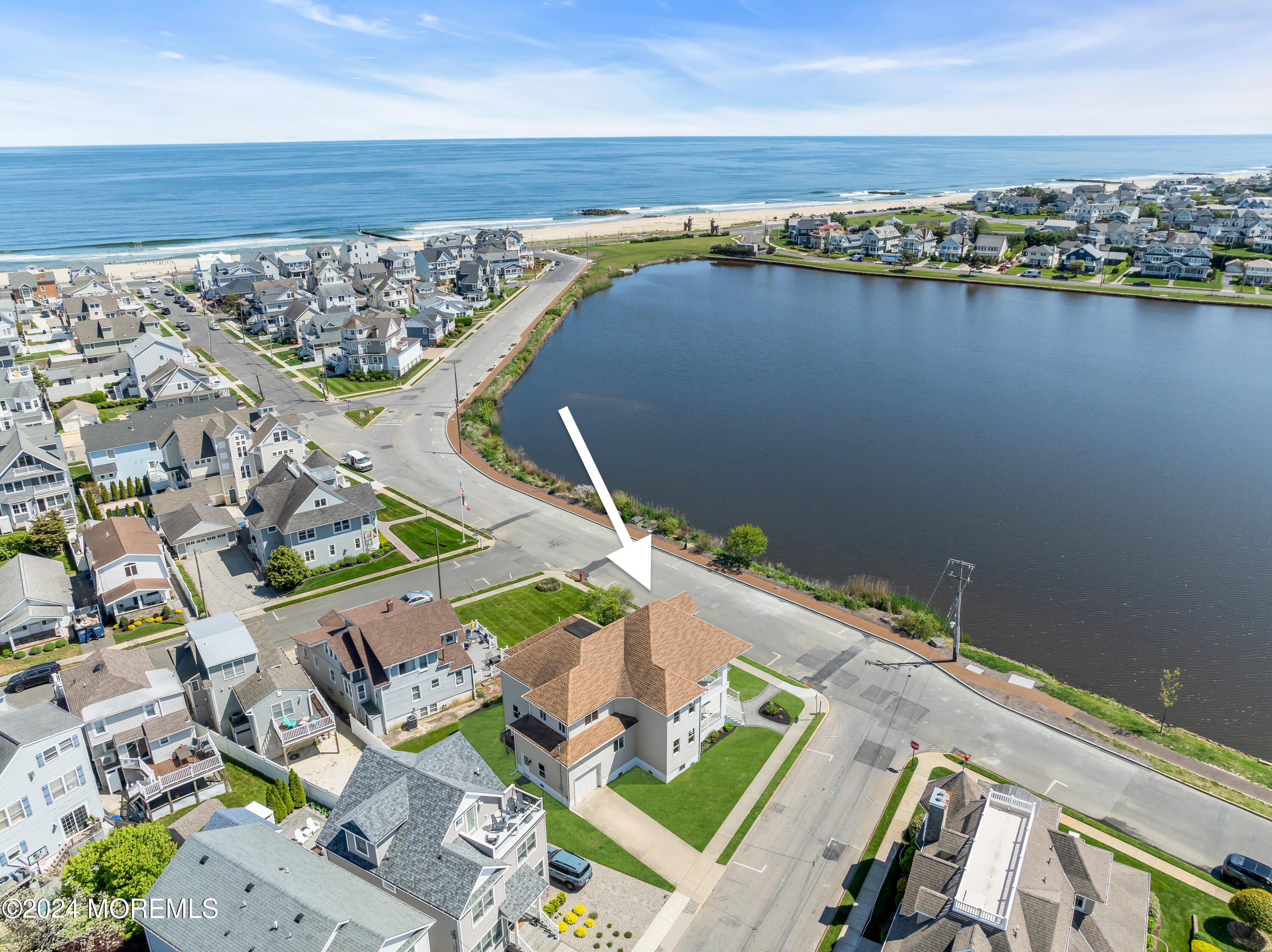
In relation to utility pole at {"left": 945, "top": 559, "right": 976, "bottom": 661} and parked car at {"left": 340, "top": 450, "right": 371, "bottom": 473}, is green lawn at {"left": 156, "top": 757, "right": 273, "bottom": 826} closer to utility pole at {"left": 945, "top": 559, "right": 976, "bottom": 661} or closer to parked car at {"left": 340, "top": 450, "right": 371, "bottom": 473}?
parked car at {"left": 340, "top": 450, "right": 371, "bottom": 473}

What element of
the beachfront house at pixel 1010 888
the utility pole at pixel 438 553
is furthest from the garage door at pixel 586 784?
the utility pole at pixel 438 553

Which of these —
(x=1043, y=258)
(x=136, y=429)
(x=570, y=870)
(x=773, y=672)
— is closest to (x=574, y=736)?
(x=570, y=870)

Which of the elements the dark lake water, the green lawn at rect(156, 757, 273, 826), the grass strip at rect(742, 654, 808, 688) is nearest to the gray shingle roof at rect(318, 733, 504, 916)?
the green lawn at rect(156, 757, 273, 826)

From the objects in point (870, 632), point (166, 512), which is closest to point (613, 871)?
point (870, 632)

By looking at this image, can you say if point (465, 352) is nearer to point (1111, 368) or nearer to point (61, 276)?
point (1111, 368)

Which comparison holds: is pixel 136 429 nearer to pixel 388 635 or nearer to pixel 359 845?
pixel 388 635

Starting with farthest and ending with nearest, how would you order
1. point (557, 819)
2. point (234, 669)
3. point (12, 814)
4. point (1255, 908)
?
1. point (234, 669)
2. point (557, 819)
3. point (12, 814)
4. point (1255, 908)

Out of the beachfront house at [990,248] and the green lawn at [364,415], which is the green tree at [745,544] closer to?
the green lawn at [364,415]
